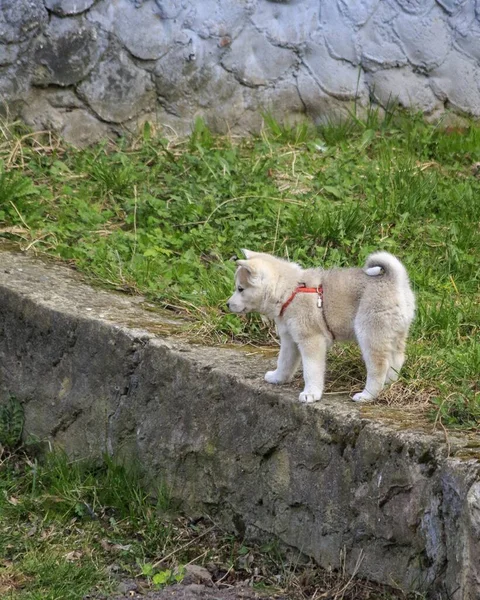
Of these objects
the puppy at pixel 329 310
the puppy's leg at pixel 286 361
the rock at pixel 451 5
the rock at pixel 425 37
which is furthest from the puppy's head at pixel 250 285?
the rock at pixel 451 5

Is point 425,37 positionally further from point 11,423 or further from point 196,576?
point 196,576

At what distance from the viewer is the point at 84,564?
4.98 m

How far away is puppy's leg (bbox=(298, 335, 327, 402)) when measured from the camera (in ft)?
15.7

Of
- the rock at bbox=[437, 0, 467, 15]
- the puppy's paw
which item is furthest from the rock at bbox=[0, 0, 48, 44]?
the puppy's paw

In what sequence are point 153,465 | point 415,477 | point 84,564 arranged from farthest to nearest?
1. point 153,465
2. point 84,564
3. point 415,477

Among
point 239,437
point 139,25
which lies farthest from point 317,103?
point 239,437

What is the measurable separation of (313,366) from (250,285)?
1.84 feet

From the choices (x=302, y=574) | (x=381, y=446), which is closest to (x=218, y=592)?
(x=302, y=574)

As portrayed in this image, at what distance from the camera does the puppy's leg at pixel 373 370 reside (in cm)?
475

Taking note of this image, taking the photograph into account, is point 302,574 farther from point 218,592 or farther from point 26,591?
point 26,591

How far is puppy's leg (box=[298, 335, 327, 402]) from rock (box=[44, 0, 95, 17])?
4278mm

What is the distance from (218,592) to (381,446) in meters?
1.06

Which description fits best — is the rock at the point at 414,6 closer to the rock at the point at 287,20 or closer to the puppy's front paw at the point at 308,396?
the rock at the point at 287,20

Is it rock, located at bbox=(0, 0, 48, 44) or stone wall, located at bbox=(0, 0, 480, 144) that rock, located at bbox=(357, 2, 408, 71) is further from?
rock, located at bbox=(0, 0, 48, 44)
